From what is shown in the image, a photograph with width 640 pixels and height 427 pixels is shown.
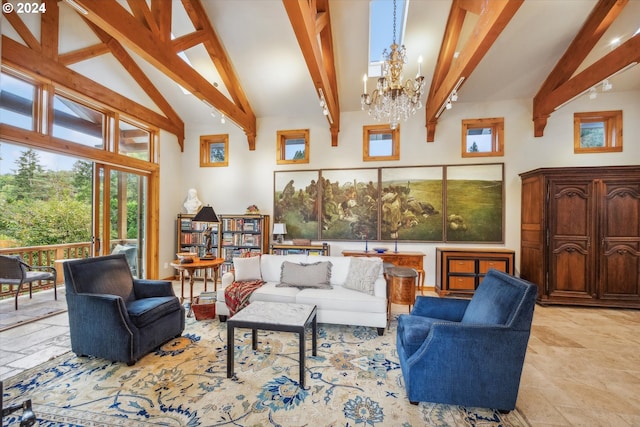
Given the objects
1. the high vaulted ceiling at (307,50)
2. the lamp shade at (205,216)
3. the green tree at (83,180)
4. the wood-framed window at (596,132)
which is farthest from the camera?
the wood-framed window at (596,132)

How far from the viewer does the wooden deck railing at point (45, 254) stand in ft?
13.2

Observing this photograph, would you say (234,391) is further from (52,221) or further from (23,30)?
(23,30)

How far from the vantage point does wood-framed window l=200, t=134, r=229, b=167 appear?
6.23m

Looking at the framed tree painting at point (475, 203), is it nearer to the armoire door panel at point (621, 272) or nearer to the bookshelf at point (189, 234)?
the armoire door panel at point (621, 272)

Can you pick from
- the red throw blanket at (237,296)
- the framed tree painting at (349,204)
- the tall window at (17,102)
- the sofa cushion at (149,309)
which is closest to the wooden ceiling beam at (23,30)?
the tall window at (17,102)

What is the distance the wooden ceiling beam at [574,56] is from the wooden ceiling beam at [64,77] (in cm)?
715

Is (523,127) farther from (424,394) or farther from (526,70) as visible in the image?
(424,394)

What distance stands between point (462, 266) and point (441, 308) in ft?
8.25

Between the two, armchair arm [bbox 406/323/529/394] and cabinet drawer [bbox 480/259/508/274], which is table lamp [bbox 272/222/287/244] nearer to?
cabinet drawer [bbox 480/259/508/274]

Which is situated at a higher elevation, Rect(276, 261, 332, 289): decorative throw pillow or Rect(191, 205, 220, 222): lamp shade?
Rect(191, 205, 220, 222): lamp shade

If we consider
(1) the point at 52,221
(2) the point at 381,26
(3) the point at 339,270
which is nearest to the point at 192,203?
(1) the point at 52,221

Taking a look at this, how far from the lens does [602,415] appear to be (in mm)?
2098

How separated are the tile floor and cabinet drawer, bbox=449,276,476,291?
927mm

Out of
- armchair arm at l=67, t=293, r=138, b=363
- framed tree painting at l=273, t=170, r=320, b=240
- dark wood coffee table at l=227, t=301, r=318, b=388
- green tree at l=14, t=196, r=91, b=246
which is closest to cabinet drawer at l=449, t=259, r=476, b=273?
framed tree painting at l=273, t=170, r=320, b=240
